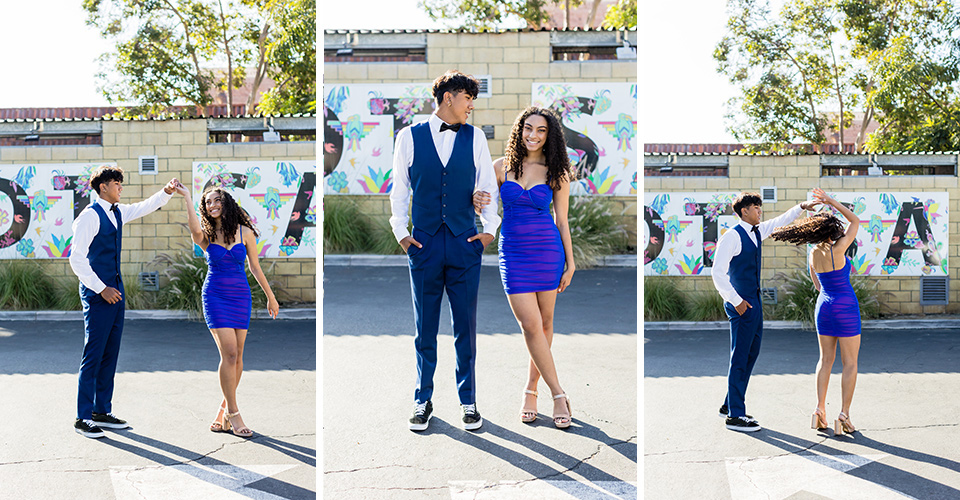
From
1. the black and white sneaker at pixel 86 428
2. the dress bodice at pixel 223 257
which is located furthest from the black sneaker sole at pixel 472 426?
the black and white sneaker at pixel 86 428

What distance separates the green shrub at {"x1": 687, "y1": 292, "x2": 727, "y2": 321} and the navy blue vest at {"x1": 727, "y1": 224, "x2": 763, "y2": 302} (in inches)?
187

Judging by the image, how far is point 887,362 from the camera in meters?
6.96

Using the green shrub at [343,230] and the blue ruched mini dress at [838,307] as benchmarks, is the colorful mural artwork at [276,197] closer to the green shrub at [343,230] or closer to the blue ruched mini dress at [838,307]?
the green shrub at [343,230]

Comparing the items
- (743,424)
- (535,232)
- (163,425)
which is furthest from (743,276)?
(163,425)

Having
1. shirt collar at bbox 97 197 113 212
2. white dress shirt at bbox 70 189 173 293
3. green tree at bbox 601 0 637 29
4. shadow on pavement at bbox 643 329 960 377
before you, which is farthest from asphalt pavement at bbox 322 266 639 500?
green tree at bbox 601 0 637 29

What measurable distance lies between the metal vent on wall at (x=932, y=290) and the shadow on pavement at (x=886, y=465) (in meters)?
6.13

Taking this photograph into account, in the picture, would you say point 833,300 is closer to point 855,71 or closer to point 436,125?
point 436,125

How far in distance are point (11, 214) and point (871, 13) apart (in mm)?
11941

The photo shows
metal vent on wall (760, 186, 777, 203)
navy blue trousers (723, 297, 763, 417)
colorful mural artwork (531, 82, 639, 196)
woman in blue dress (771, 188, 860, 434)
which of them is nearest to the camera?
woman in blue dress (771, 188, 860, 434)

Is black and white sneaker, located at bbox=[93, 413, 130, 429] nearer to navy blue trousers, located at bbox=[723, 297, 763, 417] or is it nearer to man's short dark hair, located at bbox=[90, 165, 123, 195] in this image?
man's short dark hair, located at bbox=[90, 165, 123, 195]

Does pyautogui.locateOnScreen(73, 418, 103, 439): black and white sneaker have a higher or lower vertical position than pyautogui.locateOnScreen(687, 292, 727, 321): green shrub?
lower

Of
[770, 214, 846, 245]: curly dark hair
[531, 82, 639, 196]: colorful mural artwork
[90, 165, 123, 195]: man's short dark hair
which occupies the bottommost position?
[770, 214, 846, 245]: curly dark hair

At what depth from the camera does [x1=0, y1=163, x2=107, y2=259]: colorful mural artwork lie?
9.61m

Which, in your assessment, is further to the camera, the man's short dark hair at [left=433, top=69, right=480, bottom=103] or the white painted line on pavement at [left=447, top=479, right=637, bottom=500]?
the man's short dark hair at [left=433, top=69, right=480, bottom=103]
